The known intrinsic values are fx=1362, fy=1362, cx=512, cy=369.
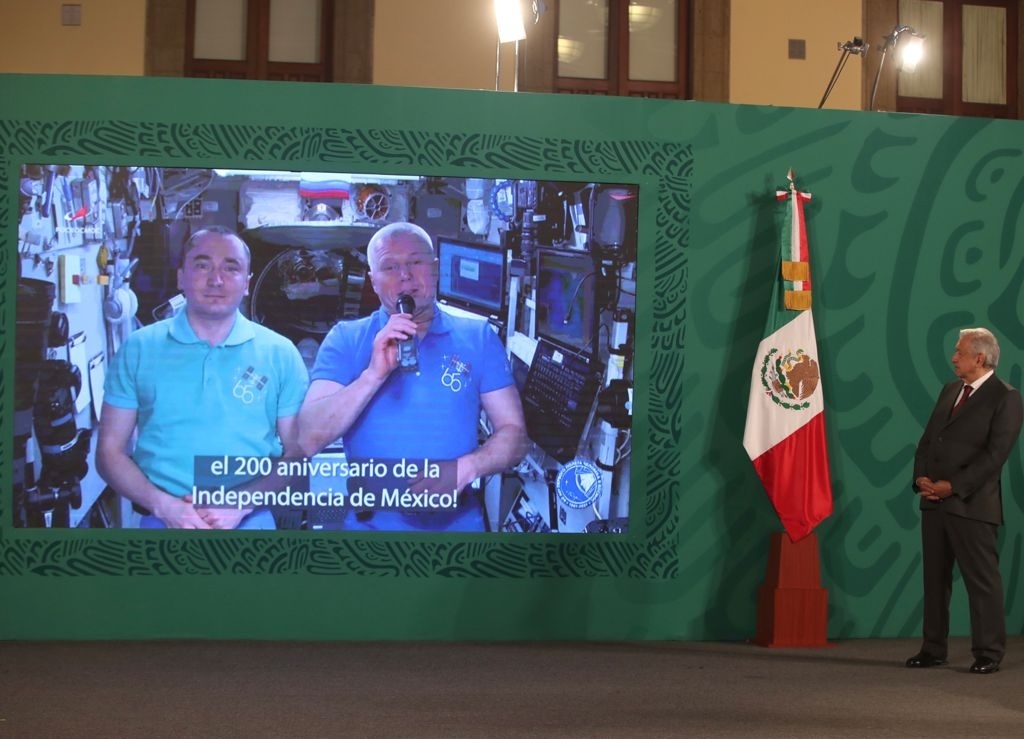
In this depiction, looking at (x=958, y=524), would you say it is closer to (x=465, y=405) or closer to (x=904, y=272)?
(x=904, y=272)

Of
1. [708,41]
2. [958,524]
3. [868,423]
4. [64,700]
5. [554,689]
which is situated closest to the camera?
[64,700]

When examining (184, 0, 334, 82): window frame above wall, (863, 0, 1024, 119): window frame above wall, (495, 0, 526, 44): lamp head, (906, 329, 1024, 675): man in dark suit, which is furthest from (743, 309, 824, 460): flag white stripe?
(863, 0, 1024, 119): window frame above wall

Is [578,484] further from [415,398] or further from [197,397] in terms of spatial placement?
[197,397]

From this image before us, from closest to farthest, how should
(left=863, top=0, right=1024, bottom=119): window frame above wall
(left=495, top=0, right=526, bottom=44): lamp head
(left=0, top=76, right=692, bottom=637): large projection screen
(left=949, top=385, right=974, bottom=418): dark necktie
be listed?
(left=949, top=385, right=974, bottom=418): dark necktie, (left=0, top=76, right=692, bottom=637): large projection screen, (left=495, top=0, right=526, bottom=44): lamp head, (left=863, top=0, right=1024, bottom=119): window frame above wall

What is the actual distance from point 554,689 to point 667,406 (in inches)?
74.7

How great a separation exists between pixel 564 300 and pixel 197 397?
1.92 metres

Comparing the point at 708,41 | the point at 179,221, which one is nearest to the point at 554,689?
the point at 179,221

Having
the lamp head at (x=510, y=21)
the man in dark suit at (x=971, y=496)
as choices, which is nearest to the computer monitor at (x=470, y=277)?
the lamp head at (x=510, y=21)

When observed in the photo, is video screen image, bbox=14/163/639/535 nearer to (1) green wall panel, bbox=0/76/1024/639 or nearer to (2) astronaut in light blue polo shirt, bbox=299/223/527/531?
(2) astronaut in light blue polo shirt, bbox=299/223/527/531

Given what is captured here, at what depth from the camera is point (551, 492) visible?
275 inches

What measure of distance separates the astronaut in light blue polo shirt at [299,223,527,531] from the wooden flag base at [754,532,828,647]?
4.77ft

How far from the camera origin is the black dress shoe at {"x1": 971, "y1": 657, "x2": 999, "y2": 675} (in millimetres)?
6141

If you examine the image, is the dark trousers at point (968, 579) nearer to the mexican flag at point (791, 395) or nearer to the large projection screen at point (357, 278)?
the mexican flag at point (791, 395)

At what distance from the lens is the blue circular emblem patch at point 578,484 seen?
22.9 feet
